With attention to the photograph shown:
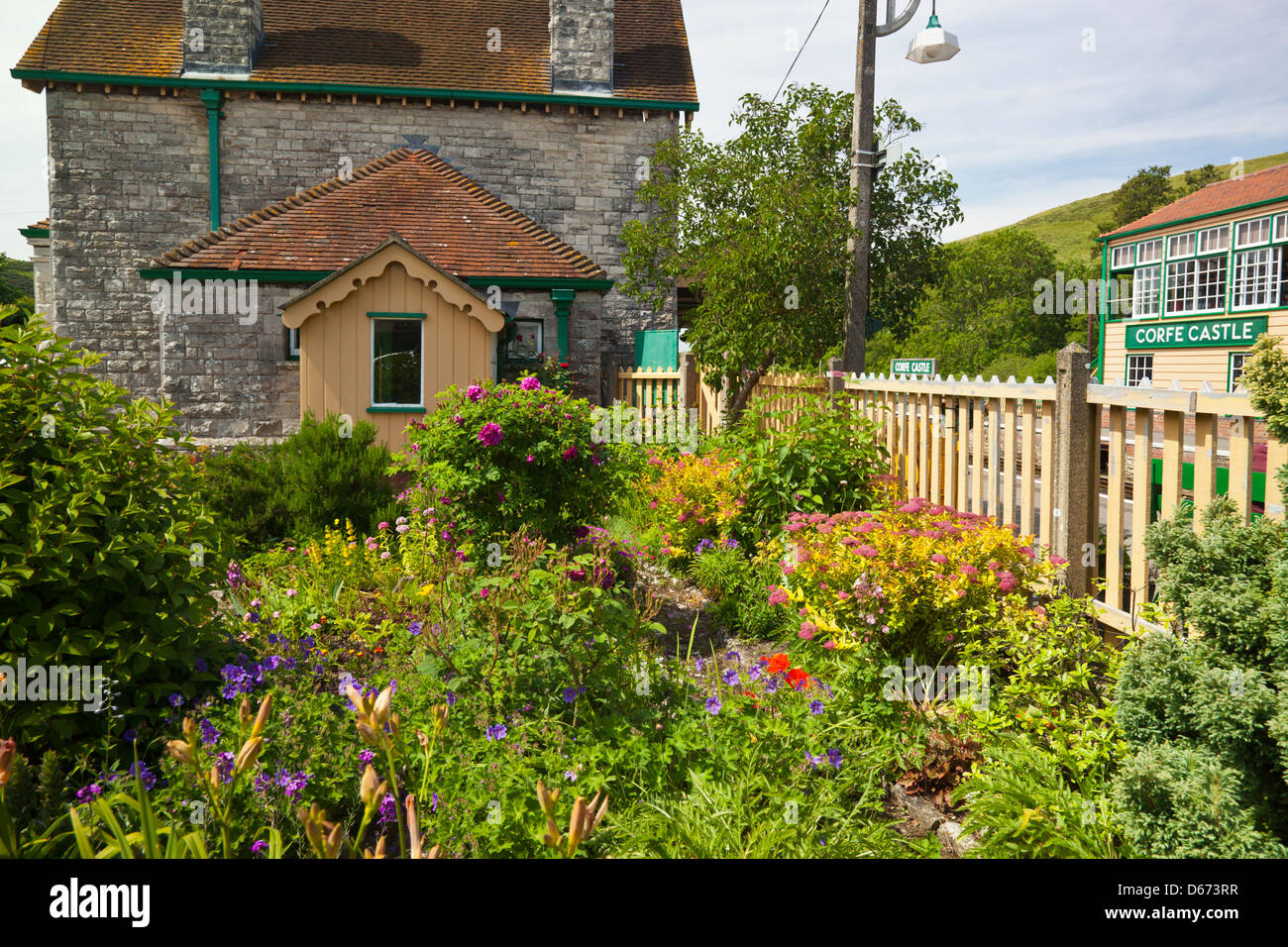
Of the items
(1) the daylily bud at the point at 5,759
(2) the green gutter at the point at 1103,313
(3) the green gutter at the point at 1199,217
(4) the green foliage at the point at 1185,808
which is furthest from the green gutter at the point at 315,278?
(2) the green gutter at the point at 1103,313

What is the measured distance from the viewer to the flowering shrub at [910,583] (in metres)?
4.91

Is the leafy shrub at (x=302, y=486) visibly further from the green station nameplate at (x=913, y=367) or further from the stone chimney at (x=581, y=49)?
the stone chimney at (x=581, y=49)

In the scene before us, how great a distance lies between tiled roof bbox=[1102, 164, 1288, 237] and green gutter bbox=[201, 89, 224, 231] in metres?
32.6

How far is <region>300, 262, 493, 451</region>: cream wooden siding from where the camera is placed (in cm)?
1203

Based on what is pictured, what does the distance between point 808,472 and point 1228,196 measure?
3527 cm

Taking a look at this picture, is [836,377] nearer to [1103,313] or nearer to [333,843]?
[333,843]

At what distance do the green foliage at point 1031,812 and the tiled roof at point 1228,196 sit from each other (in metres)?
Answer: 35.0

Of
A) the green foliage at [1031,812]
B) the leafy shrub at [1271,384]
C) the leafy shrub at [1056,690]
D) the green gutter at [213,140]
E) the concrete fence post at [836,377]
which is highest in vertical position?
the green gutter at [213,140]

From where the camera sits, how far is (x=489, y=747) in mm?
3375

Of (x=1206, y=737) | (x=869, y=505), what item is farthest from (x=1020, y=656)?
(x=869, y=505)

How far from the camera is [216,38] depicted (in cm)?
1830

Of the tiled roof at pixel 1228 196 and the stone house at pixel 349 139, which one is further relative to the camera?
the tiled roof at pixel 1228 196

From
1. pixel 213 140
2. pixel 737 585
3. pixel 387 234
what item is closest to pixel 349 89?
pixel 213 140
